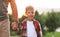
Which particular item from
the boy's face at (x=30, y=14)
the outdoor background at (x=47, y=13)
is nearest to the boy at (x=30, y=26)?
the boy's face at (x=30, y=14)

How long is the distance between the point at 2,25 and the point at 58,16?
120cm

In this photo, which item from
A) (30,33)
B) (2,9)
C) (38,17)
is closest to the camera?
(2,9)

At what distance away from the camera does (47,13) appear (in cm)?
240

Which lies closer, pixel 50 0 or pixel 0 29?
pixel 0 29

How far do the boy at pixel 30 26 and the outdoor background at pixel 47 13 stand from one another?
33 centimetres

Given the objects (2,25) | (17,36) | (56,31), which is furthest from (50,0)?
(2,25)

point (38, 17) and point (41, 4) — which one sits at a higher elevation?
point (41, 4)

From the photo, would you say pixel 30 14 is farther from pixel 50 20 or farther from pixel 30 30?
pixel 50 20

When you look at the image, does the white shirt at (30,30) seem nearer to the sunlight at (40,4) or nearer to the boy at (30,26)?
the boy at (30,26)

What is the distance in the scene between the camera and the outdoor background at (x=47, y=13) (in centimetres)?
238

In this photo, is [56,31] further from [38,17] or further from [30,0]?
[30,0]

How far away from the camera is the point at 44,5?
2445 mm

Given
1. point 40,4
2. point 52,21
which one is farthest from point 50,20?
point 40,4

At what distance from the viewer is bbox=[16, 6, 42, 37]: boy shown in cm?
192
